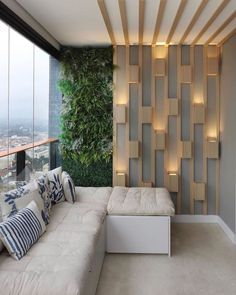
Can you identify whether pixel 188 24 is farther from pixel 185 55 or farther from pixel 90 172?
pixel 90 172

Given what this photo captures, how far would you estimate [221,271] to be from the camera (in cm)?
300

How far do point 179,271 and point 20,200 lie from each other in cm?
165

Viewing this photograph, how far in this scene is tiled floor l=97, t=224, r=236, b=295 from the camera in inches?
105

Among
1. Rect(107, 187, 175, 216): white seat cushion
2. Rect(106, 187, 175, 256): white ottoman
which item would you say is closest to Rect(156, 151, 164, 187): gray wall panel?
Rect(107, 187, 175, 216): white seat cushion

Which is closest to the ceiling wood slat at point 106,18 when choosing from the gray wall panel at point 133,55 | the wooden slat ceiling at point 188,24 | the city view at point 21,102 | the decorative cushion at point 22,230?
the wooden slat ceiling at point 188,24

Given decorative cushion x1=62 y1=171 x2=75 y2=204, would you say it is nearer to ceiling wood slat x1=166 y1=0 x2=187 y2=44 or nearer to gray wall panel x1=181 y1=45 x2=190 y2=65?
ceiling wood slat x1=166 y1=0 x2=187 y2=44

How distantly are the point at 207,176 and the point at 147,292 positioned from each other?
89.4 inches

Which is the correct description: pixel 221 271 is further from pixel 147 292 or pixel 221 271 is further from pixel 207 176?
pixel 207 176

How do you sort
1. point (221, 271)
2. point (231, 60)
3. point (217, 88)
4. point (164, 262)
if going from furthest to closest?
1. point (217, 88)
2. point (231, 60)
3. point (164, 262)
4. point (221, 271)

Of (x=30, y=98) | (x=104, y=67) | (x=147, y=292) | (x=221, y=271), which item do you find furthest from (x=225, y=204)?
(x=30, y=98)

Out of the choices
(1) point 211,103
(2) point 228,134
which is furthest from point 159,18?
(2) point 228,134

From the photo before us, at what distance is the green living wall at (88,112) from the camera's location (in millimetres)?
4477

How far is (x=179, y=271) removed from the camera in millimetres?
2990

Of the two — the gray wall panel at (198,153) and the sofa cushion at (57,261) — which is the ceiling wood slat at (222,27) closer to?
the gray wall panel at (198,153)
